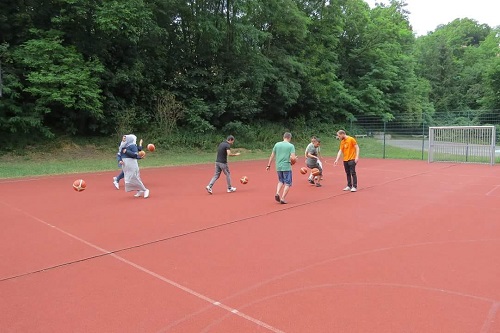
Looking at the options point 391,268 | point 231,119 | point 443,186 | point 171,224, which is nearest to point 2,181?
point 171,224

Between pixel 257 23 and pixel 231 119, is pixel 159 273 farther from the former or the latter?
pixel 257 23

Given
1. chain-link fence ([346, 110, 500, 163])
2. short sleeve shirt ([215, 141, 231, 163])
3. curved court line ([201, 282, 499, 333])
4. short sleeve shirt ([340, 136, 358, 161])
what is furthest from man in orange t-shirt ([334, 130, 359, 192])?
chain-link fence ([346, 110, 500, 163])

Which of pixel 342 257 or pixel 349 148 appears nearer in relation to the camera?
pixel 342 257

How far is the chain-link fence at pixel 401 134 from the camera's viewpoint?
1065 inches

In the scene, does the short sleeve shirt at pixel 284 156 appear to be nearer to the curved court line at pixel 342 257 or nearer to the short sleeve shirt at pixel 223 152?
the short sleeve shirt at pixel 223 152

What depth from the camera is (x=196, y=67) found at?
1228 inches

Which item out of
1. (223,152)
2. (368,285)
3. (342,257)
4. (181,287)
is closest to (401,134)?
(223,152)

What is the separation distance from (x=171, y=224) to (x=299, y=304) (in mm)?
4073

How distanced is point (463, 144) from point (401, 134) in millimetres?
7945

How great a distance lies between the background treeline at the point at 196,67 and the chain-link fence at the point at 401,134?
2447 mm

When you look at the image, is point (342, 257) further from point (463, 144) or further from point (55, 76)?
point (55, 76)

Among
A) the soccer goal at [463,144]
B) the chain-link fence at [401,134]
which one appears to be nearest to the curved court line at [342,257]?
the soccer goal at [463,144]

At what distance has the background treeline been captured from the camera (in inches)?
904

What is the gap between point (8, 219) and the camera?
814 cm
